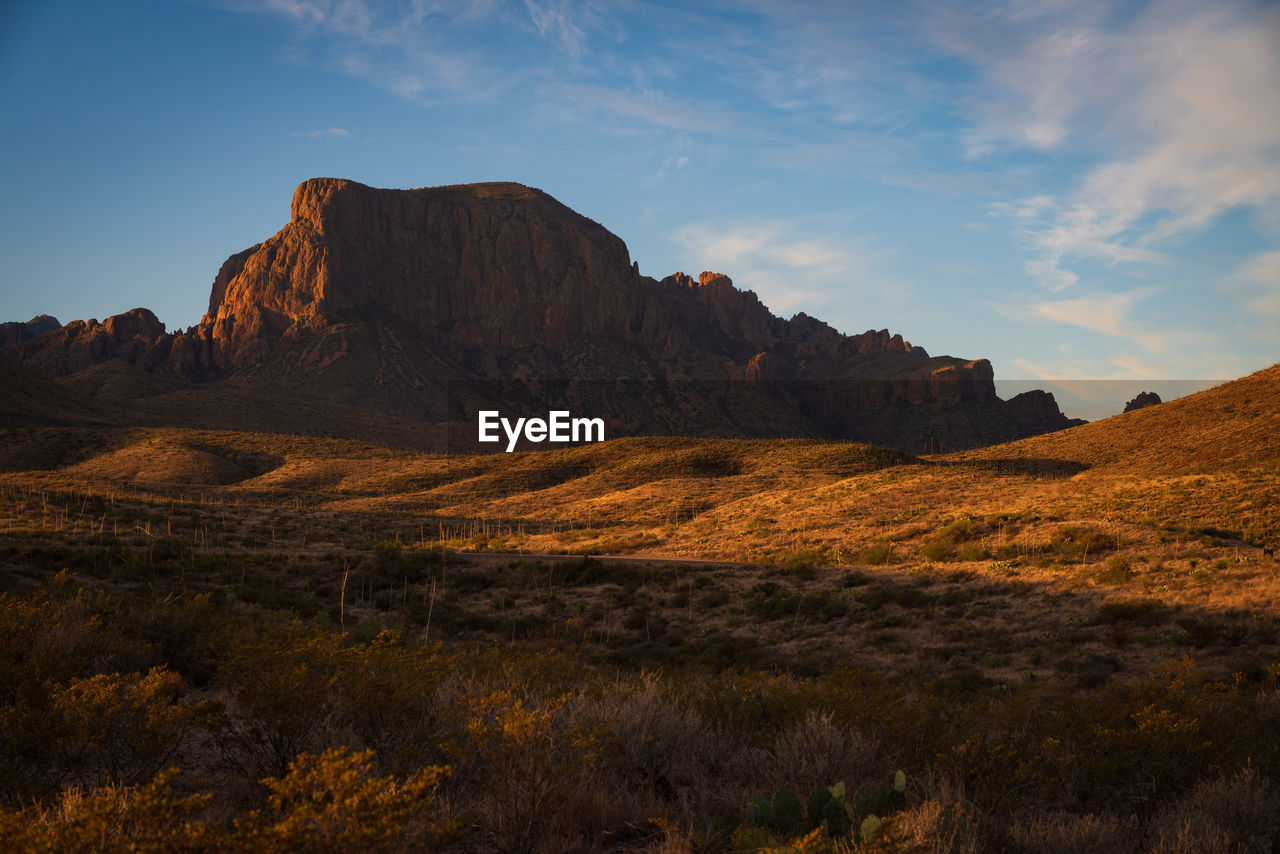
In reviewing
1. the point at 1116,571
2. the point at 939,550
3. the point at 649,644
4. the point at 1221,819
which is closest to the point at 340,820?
→ the point at 1221,819

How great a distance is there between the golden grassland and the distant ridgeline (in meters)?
66.2

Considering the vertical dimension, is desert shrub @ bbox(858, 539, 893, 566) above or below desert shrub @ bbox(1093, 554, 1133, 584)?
below

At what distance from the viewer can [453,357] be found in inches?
6865

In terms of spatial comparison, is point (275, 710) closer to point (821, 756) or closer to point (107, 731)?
point (107, 731)

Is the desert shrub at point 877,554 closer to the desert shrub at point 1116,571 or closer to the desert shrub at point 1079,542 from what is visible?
the desert shrub at point 1079,542

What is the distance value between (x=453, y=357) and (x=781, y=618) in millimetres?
160721

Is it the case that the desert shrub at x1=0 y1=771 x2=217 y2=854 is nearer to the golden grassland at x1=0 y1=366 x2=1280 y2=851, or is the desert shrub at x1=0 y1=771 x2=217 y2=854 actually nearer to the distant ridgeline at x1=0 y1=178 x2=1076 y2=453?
the golden grassland at x1=0 y1=366 x2=1280 y2=851

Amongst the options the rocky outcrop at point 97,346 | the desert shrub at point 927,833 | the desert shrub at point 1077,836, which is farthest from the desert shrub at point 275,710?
the rocky outcrop at point 97,346

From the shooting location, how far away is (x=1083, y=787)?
6.25m

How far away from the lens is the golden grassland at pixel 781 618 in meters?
5.60

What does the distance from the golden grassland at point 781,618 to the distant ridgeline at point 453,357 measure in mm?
66171

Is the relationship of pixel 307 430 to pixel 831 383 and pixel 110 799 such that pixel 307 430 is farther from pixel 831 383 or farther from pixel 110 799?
pixel 831 383

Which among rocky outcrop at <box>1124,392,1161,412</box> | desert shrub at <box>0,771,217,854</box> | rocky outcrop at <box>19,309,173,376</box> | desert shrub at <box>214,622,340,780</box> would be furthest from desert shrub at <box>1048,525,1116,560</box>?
rocky outcrop at <box>19,309,173,376</box>

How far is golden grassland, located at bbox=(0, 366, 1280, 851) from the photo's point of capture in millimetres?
5602
